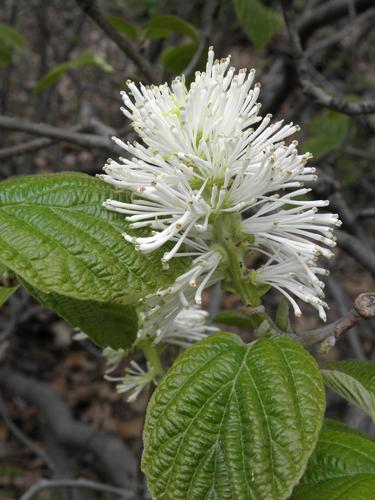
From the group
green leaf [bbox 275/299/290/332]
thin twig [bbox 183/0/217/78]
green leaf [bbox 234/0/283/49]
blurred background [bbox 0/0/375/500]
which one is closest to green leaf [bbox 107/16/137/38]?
blurred background [bbox 0/0/375/500]

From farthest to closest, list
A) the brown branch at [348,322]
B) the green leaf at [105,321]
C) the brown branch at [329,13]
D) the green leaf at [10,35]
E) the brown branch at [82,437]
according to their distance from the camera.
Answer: the brown branch at [82,437]
the brown branch at [329,13]
the green leaf at [10,35]
the green leaf at [105,321]
the brown branch at [348,322]

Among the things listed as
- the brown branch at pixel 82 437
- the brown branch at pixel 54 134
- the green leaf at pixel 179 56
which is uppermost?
the green leaf at pixel 179 56

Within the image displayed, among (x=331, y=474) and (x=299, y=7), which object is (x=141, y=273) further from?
(x=299, y=7)

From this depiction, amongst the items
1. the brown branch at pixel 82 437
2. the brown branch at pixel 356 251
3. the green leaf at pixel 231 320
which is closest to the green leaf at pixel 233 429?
the green leaf at pixel 231 320

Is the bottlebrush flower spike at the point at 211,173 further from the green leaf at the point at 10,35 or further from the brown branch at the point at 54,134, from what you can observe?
the green leaf at the point at 10,35

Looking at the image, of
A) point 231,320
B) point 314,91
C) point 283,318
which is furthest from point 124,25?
point 283,318

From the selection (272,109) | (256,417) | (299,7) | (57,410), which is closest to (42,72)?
(272,109)
